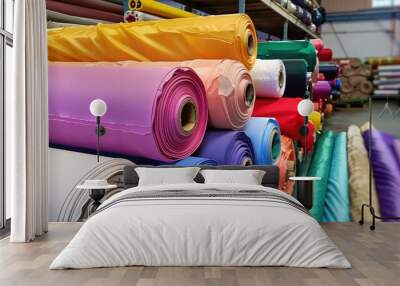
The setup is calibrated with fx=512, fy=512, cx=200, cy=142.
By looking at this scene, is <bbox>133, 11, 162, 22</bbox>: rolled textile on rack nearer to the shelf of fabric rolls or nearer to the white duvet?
the shelf of fabric rolls

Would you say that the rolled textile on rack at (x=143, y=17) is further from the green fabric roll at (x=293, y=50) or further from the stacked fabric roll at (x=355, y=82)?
the stacked fabric roll at (x=355, y=82)

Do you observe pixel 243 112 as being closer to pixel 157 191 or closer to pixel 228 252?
pixel 157 191

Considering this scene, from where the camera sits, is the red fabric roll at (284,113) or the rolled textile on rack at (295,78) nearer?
the red fabric roll at (284,113)

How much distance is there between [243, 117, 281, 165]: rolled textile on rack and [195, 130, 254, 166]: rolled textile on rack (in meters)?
0.09

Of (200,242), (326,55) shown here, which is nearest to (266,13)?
(326,55)

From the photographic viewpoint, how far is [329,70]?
4.58m

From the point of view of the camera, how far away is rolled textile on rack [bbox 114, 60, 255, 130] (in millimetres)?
3500

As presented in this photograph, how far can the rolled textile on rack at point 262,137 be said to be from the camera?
382 centimetres

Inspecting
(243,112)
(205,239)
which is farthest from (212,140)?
(205,239)

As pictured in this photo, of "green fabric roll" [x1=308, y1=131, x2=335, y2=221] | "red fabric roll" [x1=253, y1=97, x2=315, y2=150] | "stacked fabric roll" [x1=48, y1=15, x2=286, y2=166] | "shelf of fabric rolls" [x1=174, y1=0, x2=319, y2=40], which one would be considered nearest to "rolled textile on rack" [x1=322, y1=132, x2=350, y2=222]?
"green fabric roll" [x1=308, y1=131, x2=335, y2=221]

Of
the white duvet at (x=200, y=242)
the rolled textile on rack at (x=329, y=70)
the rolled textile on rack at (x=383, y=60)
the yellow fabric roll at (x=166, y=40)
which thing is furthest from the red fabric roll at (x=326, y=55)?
the white duvet at (x=200, y=242)

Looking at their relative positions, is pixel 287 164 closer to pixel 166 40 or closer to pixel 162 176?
pixel 162 176

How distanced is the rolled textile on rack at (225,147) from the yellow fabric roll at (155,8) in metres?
0.94

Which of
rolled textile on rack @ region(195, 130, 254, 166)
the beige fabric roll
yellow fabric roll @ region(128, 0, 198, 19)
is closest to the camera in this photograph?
rolled textile on rack @ region(195, 130, 254, 166)
